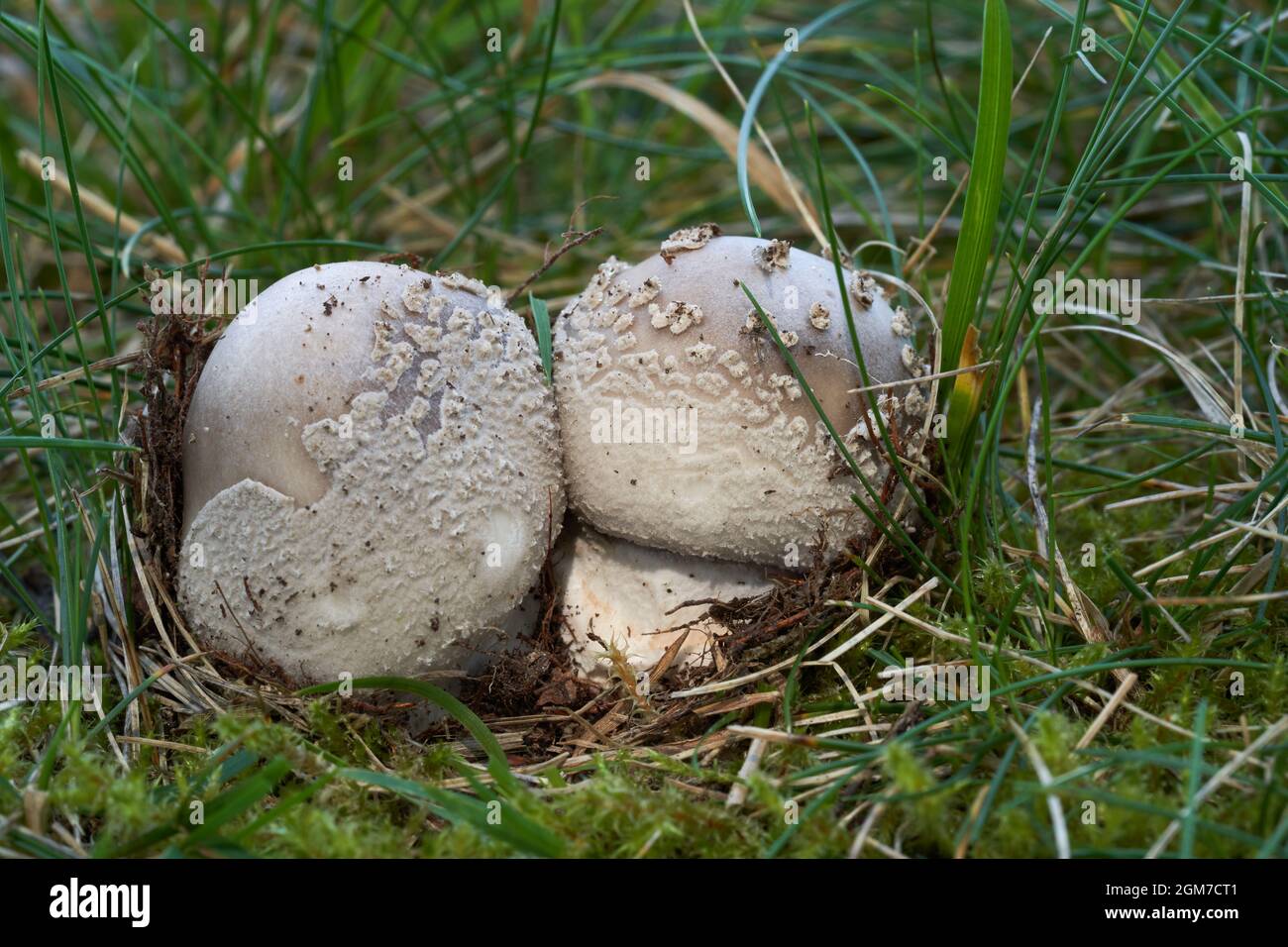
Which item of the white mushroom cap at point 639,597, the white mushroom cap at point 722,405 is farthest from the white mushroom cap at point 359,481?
the white mushroom cap at point 639,597

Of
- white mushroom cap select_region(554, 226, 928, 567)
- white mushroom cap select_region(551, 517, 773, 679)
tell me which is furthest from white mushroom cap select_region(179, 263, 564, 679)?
white mushroom cap select_region(551, 517, 773, 679)

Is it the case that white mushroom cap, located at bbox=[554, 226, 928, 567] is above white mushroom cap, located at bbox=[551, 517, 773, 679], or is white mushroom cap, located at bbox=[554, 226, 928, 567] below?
above

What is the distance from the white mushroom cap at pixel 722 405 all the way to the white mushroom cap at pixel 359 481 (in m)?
0.20

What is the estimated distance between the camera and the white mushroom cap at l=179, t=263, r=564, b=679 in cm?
221

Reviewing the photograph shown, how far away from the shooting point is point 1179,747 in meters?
1.87

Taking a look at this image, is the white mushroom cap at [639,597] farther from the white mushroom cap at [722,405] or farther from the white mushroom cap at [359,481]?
the white mushroom cap at [359,481]

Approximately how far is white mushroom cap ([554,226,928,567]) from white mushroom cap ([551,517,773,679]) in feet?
0.48

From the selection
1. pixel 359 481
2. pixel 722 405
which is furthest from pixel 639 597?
pixel 359 481

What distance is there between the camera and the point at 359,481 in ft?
7.20

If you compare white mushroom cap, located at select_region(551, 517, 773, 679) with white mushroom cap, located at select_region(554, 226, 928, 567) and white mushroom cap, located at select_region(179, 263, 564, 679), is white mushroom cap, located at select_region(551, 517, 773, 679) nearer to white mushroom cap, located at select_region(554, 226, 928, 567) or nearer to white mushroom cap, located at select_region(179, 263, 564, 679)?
white mushroom cap, located at select_region(554, 226, 928, 567)
